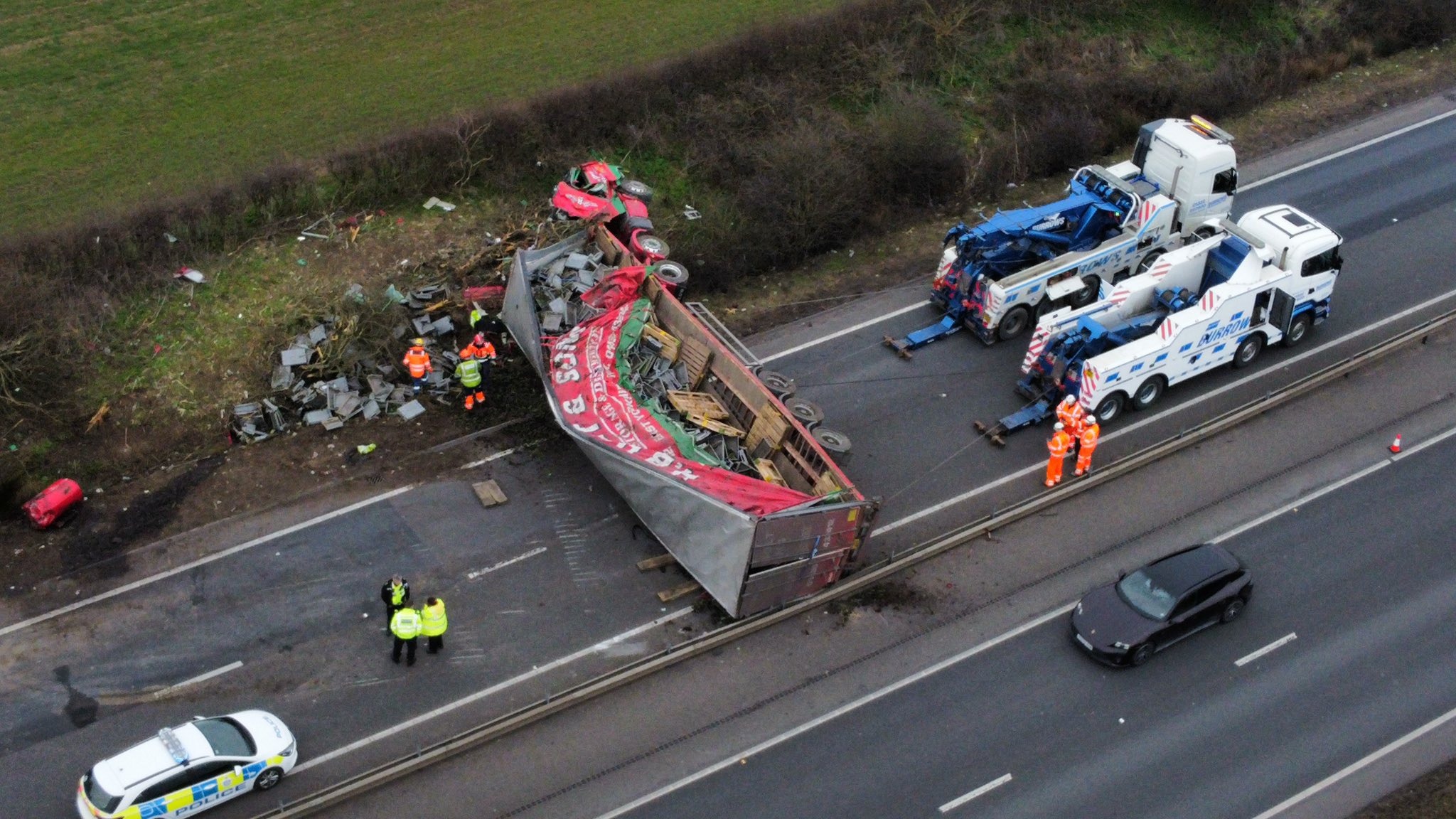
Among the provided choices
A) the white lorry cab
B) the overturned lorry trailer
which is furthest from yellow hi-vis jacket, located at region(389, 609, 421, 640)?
the white lorry cab

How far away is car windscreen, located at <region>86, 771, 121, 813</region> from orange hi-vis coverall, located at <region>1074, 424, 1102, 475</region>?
14021 mm

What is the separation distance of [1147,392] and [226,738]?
591 inches

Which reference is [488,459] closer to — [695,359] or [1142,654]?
[695,359]

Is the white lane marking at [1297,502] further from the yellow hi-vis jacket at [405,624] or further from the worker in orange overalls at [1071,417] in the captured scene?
the yellow hi-vis jacket at [405,624]

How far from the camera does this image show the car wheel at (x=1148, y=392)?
2188cm

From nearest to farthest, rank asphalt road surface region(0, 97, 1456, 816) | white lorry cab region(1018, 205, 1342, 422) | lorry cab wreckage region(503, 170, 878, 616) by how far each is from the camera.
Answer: asphalt road surface region(0, 97, 1456, 816) < lorry cab wreckage region(503, 170, 878, 616) < white lorry cab region(1018, 205, 1342, 422)

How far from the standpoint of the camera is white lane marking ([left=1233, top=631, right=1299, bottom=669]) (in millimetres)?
17750

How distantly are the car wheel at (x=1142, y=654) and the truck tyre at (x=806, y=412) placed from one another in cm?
562

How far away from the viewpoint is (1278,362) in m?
23.3

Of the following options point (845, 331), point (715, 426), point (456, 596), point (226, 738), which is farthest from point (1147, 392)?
point (226, 738)

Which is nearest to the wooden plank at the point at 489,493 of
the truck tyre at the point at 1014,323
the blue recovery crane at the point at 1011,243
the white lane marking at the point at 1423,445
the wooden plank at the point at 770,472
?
the wooden plank at the point at 770,472

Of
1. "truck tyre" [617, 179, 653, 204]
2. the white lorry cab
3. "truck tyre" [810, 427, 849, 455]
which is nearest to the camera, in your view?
"truck tyre" [810, 427, 849, 455]

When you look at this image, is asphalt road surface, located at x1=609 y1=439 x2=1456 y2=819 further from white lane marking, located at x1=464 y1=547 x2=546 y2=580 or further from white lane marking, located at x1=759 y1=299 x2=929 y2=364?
white lane marking, located at x1=759 y1=299 x2=929 y2=364

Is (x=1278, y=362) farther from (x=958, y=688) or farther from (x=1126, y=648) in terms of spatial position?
(x=958, y=688)
